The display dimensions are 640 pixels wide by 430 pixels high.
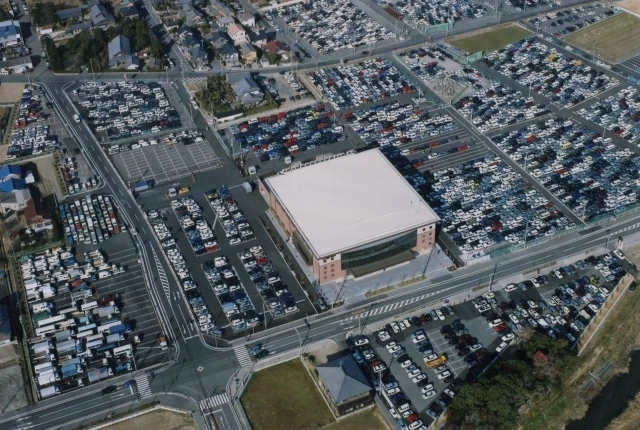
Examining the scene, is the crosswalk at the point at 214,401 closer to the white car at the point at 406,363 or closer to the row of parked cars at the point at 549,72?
the white car at the point at 406,363

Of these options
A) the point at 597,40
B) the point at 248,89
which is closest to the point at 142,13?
the point at 248,89

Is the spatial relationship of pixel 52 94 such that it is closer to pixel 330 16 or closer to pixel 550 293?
pixel 330 16

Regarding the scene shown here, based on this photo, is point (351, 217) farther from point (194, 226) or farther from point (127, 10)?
point (127, 10)

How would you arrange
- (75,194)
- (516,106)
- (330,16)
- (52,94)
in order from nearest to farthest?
(75,194), (516,106), (52,94), (330,16)

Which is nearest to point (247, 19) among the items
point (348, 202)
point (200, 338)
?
point (348, 202)

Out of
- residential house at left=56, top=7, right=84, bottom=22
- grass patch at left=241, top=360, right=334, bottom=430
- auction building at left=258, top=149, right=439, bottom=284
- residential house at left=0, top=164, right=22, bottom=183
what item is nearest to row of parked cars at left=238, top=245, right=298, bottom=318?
auction building at left=258, top=149, right=439, bottom=284

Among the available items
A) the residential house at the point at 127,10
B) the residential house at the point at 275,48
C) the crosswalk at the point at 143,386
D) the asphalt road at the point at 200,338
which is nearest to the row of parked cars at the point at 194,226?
the asphalt road at the point at 200,338

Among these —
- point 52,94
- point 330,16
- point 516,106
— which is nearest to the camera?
point 516,106
